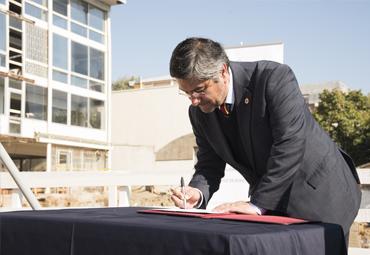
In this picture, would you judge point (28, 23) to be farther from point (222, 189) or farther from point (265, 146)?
point (265, 146)

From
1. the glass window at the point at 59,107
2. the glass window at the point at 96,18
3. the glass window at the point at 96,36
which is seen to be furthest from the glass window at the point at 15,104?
the glass window at the point at 96,18

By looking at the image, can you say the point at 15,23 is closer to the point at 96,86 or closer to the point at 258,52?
the point at 96,86

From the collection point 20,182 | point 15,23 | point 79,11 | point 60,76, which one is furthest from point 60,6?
point 20,182

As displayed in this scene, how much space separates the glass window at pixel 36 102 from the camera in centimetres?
1894

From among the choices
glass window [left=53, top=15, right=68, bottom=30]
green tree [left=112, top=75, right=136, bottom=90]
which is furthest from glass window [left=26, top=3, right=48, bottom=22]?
green tree [left=112, top=75, right=136, bottom=90]

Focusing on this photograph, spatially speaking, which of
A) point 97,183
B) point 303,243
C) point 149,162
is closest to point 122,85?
point 149,162

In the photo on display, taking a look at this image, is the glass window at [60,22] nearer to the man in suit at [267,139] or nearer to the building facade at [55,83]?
the building facade at [55,83]

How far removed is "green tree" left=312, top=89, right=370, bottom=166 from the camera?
1172 inches

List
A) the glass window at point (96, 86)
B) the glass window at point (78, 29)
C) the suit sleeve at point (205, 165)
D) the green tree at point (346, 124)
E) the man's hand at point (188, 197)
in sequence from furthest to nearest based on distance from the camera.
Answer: the green tree at point (346, 124) < the glass window at point (96, 86) < the glass window at point (78, 29) < the suit sleeve at point (205, 165) < the man's hand at point (188, 197)

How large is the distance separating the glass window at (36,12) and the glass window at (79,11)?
159 cm

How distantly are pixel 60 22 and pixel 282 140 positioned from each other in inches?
795

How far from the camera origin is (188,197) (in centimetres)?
217

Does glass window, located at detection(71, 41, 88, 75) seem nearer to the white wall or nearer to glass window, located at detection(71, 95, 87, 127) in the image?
glass window, located at detection(71, 95, 87, 127)

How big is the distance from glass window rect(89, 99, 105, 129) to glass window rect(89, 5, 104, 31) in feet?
12.7
